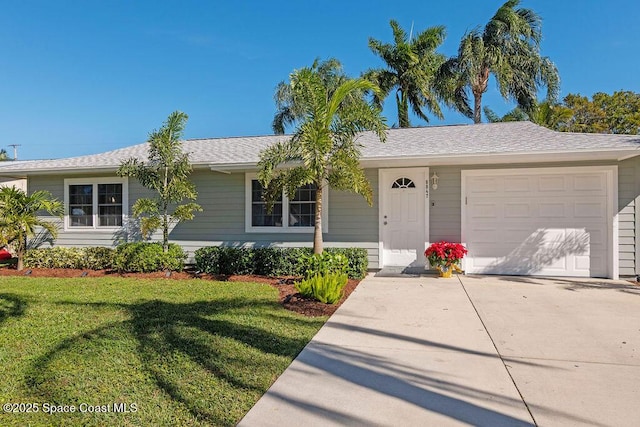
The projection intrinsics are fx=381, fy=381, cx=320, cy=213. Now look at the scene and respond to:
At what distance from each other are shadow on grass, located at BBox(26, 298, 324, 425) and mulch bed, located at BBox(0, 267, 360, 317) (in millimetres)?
408

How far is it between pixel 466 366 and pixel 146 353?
2.99 meters

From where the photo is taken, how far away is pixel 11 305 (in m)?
5.68

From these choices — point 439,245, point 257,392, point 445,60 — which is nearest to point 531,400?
point 257,392

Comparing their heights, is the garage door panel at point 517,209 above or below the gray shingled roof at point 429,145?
below

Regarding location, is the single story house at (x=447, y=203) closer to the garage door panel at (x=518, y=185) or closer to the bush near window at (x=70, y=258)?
the garage door panel at (x=518, y=185)

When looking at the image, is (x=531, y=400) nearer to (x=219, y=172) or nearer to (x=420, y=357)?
(x=420, y=357)

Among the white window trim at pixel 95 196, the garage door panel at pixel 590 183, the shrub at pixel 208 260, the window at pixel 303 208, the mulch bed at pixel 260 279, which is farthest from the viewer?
the white window trim at pixel 95 196

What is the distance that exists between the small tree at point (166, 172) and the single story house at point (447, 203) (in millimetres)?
678

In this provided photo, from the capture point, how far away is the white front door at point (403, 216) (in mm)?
8570

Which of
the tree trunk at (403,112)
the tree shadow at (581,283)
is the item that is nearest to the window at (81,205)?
the tree shadow at (581,283)

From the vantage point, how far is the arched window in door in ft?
28.3

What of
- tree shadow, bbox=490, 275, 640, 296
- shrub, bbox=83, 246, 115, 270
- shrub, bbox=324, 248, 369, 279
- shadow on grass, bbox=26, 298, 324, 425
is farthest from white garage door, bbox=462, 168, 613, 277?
shrub, bbox=83, 246, 115, 270

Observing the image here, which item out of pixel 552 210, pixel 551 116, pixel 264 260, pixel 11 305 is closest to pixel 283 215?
pixel 264 260

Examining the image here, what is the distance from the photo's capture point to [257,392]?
114 inches
